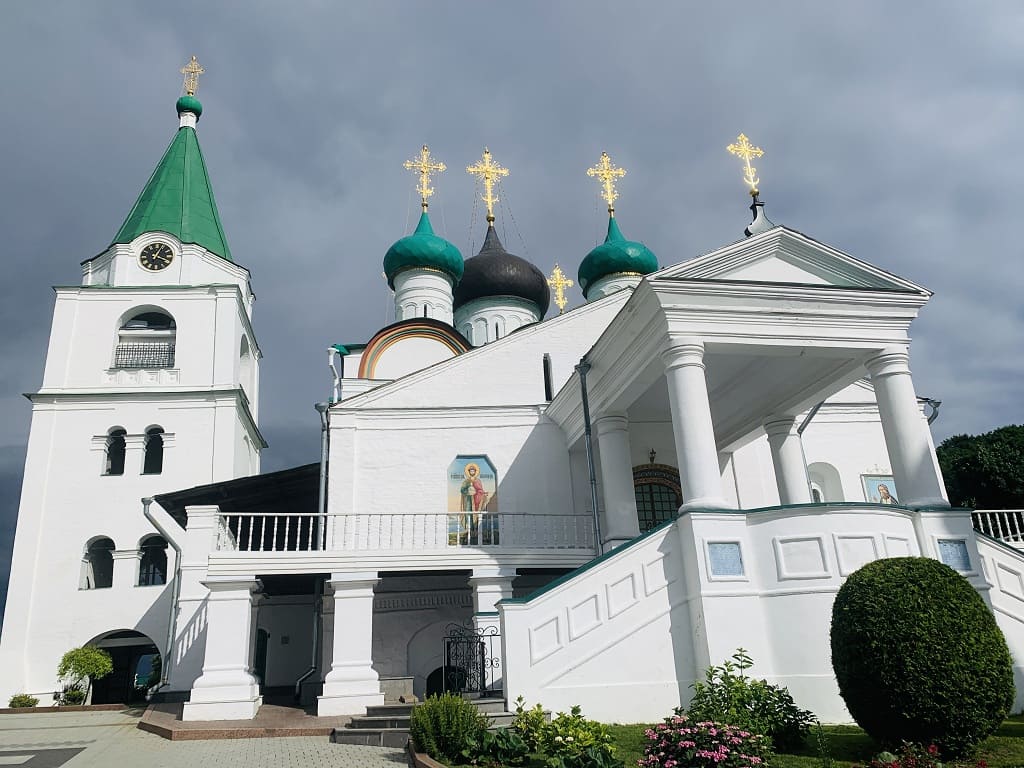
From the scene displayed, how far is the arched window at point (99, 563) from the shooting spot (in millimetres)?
21844

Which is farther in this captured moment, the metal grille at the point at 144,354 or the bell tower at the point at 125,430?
the metal grille at the point at 144,354

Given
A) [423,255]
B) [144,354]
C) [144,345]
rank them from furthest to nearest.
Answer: [423,255], [144,345], [144,354]

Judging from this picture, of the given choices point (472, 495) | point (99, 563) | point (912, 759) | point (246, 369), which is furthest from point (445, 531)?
point (246, 369)

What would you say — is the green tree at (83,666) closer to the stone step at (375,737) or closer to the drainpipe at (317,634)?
the drainpipe at (317,634)

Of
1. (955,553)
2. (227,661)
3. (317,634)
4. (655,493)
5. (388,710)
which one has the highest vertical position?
(655,493)

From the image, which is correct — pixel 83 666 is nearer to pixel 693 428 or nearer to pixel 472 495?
pixel 472 495

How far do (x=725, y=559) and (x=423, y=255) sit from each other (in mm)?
19491

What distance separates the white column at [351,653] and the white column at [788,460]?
743cm

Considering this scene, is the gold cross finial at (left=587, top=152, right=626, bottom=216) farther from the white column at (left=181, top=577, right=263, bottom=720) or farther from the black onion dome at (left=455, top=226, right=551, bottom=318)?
the white column at (left=181, top=577, right=263, bottom=720)

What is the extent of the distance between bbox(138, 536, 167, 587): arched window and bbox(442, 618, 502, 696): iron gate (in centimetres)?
1387

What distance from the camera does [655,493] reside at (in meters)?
15.9

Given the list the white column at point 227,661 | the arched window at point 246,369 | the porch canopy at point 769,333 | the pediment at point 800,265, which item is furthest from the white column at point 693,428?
the arched window at point 246,369

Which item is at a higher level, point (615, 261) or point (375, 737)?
point (615, 261)

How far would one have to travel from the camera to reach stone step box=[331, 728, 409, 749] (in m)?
9.12
